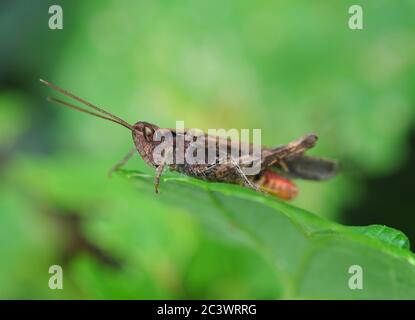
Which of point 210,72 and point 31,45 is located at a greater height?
point 31,45

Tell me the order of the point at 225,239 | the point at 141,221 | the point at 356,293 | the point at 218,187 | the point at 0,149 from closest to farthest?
the point at 218,187, the point at 356,293, the point at 225,239, the point at 141,221, the point at 0,149

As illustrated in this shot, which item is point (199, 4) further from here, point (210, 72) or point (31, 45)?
point (31, 45)

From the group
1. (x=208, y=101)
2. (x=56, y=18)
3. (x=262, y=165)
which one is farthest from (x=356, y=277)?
(x=56, y=18)

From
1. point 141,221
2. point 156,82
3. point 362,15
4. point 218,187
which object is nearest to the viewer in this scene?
point 218,187

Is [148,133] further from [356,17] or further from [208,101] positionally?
[356,17]

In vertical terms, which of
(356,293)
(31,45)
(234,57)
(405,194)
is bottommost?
(356,293)

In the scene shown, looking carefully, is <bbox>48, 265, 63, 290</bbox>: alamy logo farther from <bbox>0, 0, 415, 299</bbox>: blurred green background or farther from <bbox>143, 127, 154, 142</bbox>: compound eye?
<bbox>143, 127, 154, 142</bbox>: compound eye

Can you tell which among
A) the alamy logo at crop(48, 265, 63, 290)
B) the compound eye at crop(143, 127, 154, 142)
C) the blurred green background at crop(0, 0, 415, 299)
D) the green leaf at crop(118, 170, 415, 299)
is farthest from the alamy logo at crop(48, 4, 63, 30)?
the green leaf at crop(118, 170, 415, 299)

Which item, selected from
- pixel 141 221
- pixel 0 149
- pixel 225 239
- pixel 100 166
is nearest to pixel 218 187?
pixel 225 239
